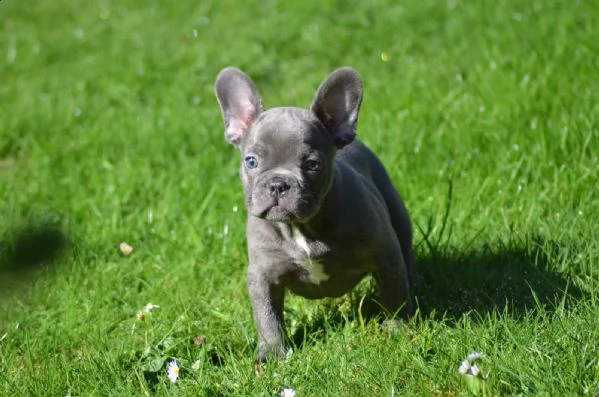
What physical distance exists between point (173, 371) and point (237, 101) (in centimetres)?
129

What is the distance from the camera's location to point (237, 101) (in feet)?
14.3

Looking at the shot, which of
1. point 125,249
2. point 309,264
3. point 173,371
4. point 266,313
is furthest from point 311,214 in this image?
point 125,249

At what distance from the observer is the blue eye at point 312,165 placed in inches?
156

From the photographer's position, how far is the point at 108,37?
358 inches

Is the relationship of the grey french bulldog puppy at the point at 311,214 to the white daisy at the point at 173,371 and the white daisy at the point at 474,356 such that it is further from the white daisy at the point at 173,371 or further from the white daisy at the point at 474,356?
the white daisy at the point at 474,356

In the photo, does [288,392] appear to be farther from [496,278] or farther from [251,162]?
[496,278]

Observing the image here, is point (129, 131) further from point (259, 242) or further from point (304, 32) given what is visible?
point (259, 242)

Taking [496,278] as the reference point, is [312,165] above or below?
above

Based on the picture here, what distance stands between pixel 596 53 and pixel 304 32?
2710 millimetres

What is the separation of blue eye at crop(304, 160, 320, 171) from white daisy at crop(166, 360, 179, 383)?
1.00 metres

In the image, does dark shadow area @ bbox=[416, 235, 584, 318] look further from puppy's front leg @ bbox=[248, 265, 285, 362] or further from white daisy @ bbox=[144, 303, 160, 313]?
white daisy @ bbox=[144, 303, 160, 313]

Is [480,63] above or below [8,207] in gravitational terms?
above

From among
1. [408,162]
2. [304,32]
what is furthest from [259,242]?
[304,32]

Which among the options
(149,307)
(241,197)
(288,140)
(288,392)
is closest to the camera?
(288,392)
